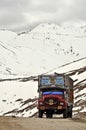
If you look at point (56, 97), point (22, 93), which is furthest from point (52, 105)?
point (22, 93)

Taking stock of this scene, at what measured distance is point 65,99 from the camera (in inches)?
1670

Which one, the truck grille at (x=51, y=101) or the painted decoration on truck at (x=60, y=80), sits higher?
the painted decoration on truck at (x=60, y=80)

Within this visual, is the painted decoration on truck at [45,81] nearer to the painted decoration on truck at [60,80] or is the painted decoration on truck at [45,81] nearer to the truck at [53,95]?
the truck at [53,95]

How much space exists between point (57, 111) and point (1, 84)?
138 metres

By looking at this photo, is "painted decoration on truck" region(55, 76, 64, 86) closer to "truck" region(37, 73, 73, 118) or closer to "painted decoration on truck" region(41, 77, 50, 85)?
"truck" region(37, 73, 73, 118)

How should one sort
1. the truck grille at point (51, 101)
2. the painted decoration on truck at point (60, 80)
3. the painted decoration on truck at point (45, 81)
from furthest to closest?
the painted decoration on truck at point (45, 81) → the painted decoration on truck at point (60, 80) → the truck grille at point (51, 101)

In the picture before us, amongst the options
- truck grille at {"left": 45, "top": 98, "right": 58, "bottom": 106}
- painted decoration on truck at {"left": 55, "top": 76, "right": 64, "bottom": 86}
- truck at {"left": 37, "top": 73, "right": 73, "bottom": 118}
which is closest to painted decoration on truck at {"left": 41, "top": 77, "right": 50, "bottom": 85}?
truck at {"left": 37, "top": 73, "right": 73, "bottom": 118}

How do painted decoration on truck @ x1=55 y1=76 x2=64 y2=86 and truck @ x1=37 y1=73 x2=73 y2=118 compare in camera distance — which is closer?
truck @ x1=37 y1=73 x2=73 y2=118

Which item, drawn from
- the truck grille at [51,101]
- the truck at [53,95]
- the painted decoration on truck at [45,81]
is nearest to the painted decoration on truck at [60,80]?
the truck at [53,95]

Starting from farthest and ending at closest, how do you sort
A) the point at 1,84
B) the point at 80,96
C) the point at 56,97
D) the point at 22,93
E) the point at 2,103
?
the point at 1,84 < the point at 22,93 < the point at 2,103 < the point at 80,96 < the point at 56,97

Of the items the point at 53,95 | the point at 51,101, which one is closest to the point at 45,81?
the point at 53,95

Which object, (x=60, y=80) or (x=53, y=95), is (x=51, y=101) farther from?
(x=60, y=80)

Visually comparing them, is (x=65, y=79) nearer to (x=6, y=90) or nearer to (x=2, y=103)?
(x=2, y=103)

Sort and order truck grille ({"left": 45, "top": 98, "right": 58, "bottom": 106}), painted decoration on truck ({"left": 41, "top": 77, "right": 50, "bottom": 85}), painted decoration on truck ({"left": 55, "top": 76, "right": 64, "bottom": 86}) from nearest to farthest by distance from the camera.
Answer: truck grille ({"left": 45, "top": 98, "right": 58, "bottom": 106}) < painted decoration on truck ({"left": 55, "top": 76, "right": 64, "bottom": 86}) < painted decoration on truck ({"left": 41, "top": 77, "right": 50, "bottom": 85})
